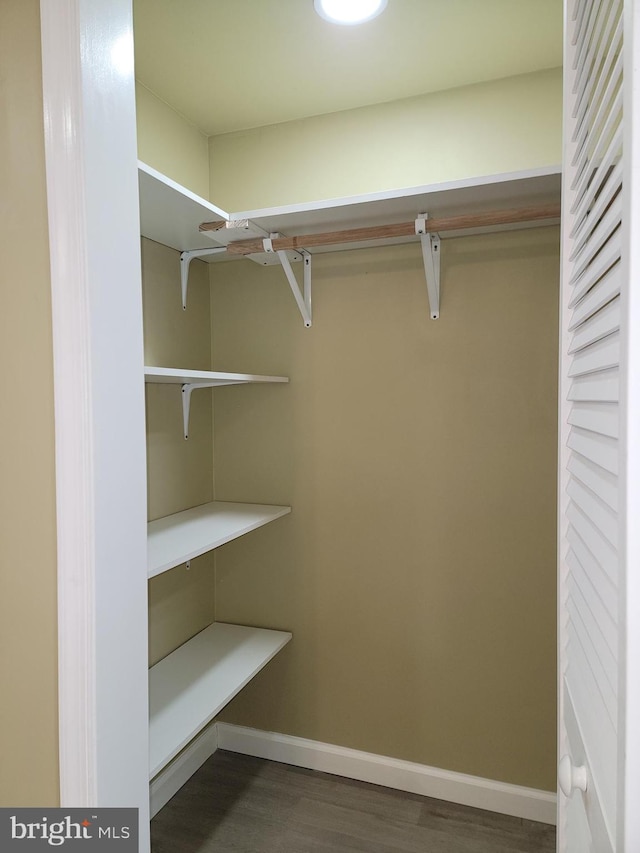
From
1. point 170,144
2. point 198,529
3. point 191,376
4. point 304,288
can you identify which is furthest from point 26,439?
point 170,144

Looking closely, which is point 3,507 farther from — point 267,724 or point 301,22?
point 267,724

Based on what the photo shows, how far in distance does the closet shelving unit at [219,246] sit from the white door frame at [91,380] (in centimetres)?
28

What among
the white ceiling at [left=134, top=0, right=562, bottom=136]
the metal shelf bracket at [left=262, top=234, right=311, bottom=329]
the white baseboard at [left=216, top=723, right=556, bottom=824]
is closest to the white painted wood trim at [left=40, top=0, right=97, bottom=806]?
the white ceiling at [left=134, top=0, right=562, bottom=136]

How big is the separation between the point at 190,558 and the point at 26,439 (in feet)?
1.97

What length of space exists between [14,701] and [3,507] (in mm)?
391

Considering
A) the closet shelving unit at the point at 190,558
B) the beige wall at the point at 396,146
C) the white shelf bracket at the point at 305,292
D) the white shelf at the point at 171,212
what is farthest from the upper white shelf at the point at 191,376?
the beige wall at the point at 396,146

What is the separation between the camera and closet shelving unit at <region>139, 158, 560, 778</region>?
1463 millimetres

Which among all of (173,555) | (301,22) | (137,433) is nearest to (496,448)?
(173,555)

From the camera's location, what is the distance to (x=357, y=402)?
82.4 inches

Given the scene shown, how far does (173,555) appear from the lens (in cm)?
147

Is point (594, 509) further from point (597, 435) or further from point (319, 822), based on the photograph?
point (319, 822)

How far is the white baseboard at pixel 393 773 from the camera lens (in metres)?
1.91

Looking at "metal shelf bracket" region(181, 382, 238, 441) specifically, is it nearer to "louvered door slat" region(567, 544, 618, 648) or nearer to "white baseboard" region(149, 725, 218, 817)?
"white baseboard" region(149, 725, 218, 817)

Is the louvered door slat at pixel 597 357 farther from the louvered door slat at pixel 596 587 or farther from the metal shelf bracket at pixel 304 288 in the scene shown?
the metal shelf bracket at pixel 304 288
